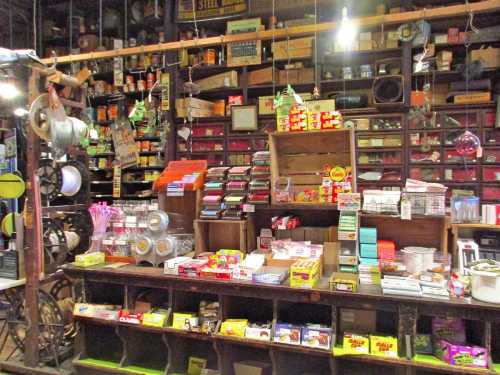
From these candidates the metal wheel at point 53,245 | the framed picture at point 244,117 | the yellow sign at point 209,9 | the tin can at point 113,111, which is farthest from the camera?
the tin can at point 113,111

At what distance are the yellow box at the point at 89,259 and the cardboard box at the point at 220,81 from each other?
9.83 ft

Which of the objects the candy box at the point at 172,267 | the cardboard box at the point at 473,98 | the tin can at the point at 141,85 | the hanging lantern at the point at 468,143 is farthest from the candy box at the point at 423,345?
the tin can at the point at 141,85

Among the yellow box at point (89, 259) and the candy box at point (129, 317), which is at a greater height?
the yellow box at point (89, 259)

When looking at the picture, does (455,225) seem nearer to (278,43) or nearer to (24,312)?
(24,312)

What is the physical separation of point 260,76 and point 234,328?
3.49 metres

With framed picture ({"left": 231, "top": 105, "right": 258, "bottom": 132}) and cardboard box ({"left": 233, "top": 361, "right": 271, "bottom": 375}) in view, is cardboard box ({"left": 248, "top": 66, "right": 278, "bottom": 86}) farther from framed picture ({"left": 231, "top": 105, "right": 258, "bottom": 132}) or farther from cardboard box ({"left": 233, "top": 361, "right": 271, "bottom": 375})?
cardboard box ({"left": 233, "top": 361, "right": 271, "bottom": 375})

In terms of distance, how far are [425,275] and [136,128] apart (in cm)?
442

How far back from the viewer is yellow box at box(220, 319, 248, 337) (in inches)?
86.3

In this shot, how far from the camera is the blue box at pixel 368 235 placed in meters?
2.31

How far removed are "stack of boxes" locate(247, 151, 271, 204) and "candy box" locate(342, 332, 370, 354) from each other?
3.10 feet

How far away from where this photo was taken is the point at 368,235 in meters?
2.33

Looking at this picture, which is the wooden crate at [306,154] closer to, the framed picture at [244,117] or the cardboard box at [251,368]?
the cardboard box at [251,368]

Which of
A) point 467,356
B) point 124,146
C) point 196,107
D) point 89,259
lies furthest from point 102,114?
point 467,356

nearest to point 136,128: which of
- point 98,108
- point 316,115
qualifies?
point 98,108
